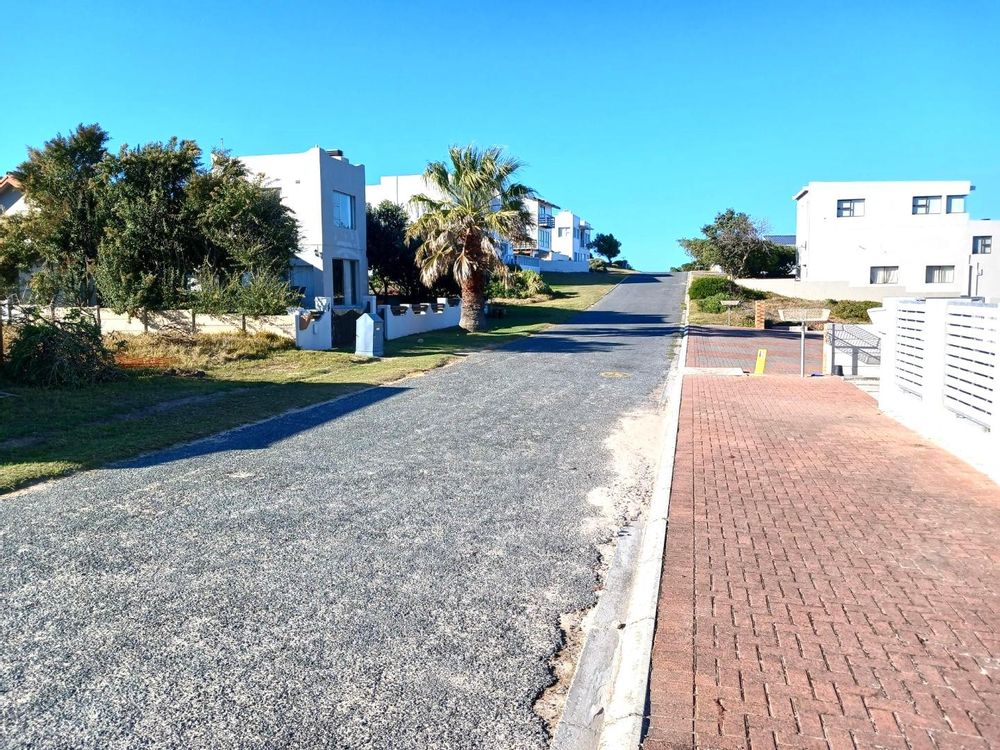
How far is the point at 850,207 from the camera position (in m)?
51.5

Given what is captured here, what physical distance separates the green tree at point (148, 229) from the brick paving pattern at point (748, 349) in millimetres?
15072

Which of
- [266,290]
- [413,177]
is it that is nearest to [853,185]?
[413,177]

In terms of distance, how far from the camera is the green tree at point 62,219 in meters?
23.5

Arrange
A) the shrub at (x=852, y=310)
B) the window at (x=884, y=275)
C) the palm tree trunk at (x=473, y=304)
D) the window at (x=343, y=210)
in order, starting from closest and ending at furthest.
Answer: the window at (x=343, y=210) < the palm tree trunk at (x=473, y=304) < the shrub at (x=852, y=310) < the window at (x=884, y=275)

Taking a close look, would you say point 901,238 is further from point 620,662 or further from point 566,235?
point 566,235

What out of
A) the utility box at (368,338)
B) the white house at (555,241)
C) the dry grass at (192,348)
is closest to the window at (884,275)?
the white house at (555,241)

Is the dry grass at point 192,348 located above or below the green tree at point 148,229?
below

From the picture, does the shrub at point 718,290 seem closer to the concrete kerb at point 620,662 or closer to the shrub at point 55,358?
the shrub at point 55,358

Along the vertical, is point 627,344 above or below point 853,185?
below

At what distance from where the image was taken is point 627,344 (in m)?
27.0

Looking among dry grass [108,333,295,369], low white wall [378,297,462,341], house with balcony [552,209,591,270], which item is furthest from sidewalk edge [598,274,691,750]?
house with balcony [552,209,591,270]

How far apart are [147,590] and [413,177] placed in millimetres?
52902

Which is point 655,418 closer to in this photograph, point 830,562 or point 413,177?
point 830,562

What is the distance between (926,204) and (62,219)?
157 ft
